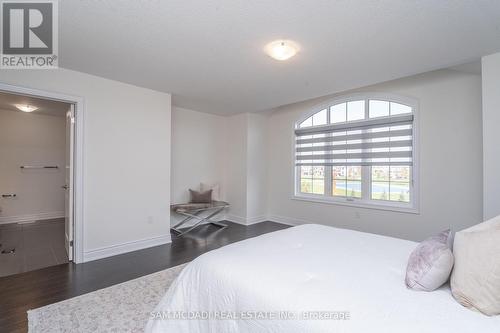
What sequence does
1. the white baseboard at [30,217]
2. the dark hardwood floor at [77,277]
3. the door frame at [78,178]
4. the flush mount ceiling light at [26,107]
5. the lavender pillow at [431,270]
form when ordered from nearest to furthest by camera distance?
the lavender pillow at [431,270] < the dark hardwood floor at [77,277] < the door frame at [78,178] < the flush mount ceiling light at [26,107] < the white baseboard at [30,217]

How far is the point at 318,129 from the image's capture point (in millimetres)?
4797

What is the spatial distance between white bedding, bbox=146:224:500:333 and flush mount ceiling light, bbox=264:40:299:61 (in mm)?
1800

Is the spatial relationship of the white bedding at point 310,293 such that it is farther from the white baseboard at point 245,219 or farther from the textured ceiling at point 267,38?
the white baseboard at point 245,219

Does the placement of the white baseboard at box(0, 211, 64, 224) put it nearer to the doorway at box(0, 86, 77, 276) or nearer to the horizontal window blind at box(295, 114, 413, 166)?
the doorway at box(0, 86, 77, 276)

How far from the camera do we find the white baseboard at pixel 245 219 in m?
5.26

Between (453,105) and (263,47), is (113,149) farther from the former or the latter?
(453,105)

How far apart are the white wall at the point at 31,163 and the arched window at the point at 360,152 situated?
226 inches

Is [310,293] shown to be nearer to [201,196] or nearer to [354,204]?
[354,204]

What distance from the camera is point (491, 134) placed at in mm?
2510

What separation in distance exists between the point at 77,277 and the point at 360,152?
447cm

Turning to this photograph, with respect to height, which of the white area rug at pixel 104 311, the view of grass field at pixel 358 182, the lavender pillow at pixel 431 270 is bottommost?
the white area rug at pixel 104 311
